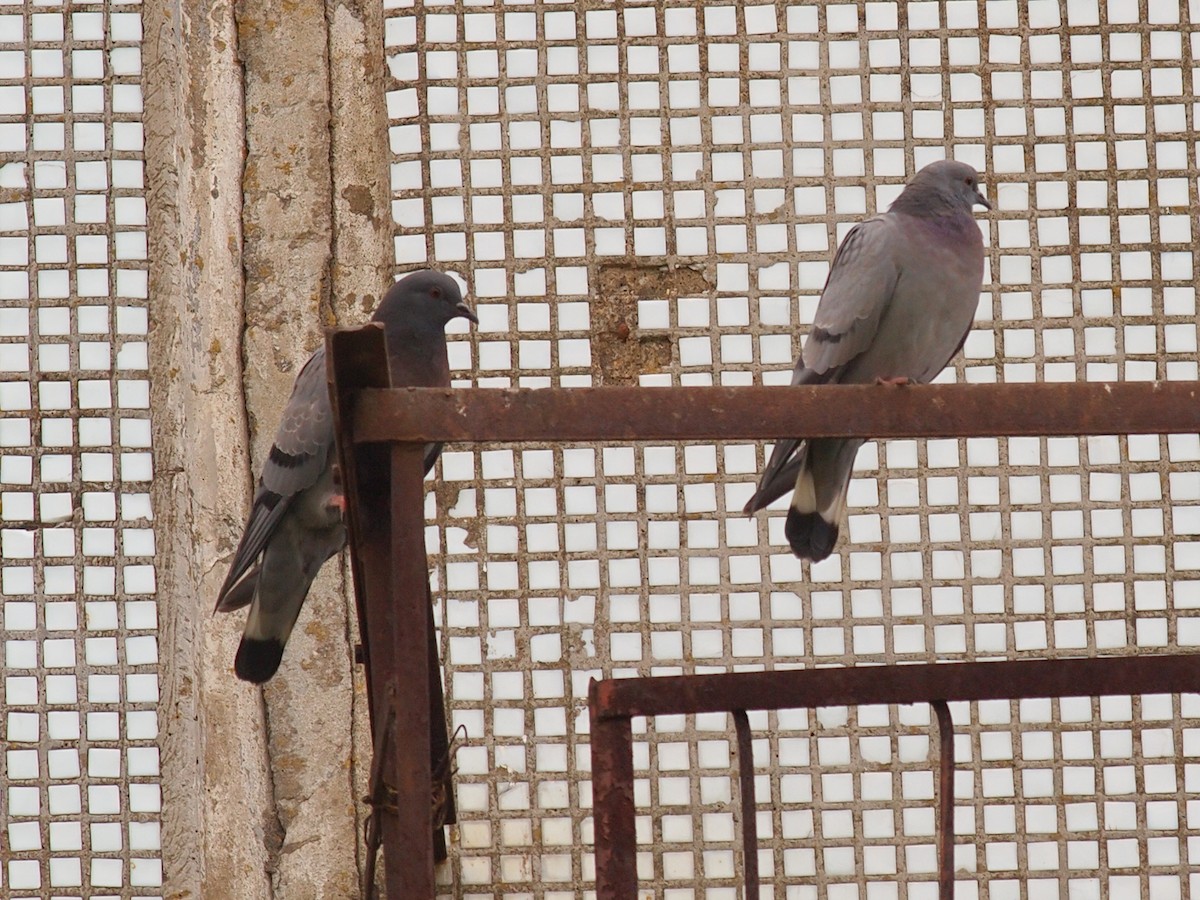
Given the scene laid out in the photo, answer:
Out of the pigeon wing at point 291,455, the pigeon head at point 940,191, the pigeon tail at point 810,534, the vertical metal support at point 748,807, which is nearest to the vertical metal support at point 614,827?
the vertical metal support at point 748,807

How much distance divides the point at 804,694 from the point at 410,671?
592 millimetres

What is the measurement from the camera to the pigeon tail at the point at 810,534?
2.48 m

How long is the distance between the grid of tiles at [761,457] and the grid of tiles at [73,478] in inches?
19.9

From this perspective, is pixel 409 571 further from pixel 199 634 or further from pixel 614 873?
pixel 199 634

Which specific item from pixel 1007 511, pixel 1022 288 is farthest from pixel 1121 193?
pixel 1007 511

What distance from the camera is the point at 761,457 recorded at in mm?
2629

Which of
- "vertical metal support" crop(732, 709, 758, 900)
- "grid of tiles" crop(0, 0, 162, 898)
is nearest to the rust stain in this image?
"grid of tiles" crop(0, 0, 162, 898)

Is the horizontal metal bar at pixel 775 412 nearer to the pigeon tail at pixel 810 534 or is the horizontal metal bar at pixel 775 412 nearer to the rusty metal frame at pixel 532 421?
the rusty metal frame at pixel 532 421

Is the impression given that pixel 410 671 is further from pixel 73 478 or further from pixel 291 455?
pixel 73 478

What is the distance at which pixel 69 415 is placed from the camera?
265 centimetres

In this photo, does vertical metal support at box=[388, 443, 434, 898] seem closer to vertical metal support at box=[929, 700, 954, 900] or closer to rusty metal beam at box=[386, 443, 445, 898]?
rusty metal beam at box=[386, 443, 445, 898]

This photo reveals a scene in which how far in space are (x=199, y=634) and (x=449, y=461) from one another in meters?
0.52

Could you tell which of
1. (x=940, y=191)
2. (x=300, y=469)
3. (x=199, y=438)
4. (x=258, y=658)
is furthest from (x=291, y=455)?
(x=940, y=191)

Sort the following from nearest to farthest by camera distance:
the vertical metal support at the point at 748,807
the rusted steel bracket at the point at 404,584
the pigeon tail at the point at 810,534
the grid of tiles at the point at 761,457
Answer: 1. the rusted steel bracket at the point at 404,584
2. the vertical metal support at the point at 748,807
3. the pigeon tail at the point at 810,534
4. the grid of tiles at the point at 761,457
